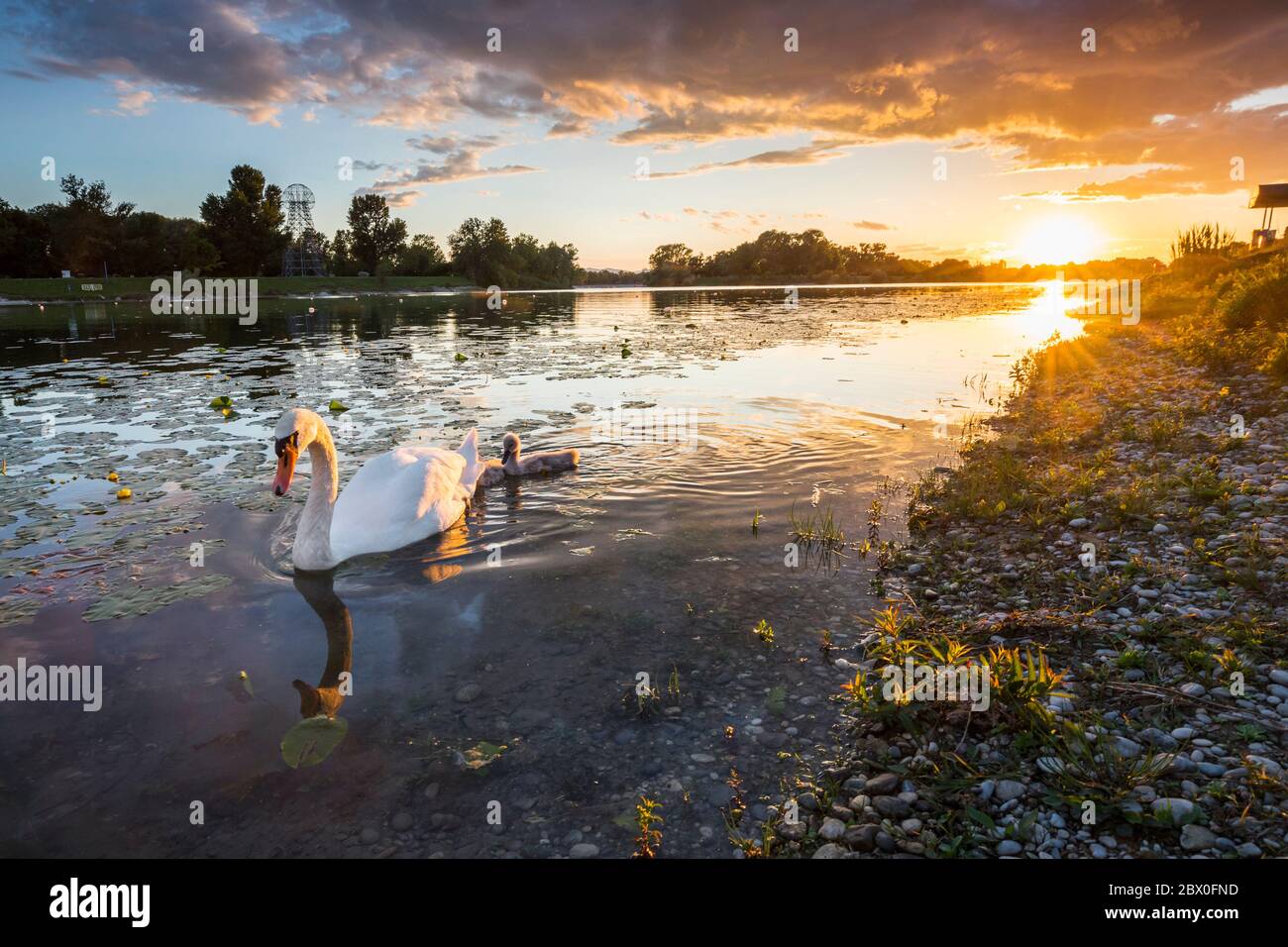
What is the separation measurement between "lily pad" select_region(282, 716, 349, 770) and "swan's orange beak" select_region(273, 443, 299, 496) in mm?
2802

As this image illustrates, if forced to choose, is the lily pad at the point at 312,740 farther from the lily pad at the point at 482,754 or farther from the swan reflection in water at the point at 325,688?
the lily pad at the point at 482,754

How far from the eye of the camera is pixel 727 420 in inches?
635

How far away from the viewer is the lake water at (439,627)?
14.7 feet

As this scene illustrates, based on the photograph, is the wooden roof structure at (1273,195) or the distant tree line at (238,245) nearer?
the wooden roof structure at (1273,195)

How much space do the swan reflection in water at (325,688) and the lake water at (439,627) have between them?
0.16 ft

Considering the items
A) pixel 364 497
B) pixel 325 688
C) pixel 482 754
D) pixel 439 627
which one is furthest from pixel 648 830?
pixel 364 497

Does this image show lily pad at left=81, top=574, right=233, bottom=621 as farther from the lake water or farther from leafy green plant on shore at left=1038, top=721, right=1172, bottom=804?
leafy green plant on shore at left=1038, top=721, right=1172, bottom=804

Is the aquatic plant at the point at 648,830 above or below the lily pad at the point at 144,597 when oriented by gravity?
below

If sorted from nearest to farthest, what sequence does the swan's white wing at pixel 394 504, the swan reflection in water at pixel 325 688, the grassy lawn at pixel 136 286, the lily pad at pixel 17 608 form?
1. the swan reflection in water at pixel 325 688
2. the lily pad at pixel 17 608
3. the swan's white wing at pixel 394 504
4. the grassy lawn at pixel 136 286

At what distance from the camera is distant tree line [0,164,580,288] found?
8856 cm

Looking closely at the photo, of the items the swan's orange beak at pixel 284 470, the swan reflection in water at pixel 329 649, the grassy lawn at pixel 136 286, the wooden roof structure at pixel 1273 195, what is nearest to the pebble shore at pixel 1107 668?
the swan reflection in water at pixel 329 649

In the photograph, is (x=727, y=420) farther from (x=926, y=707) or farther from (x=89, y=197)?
(x=89, y=197)
